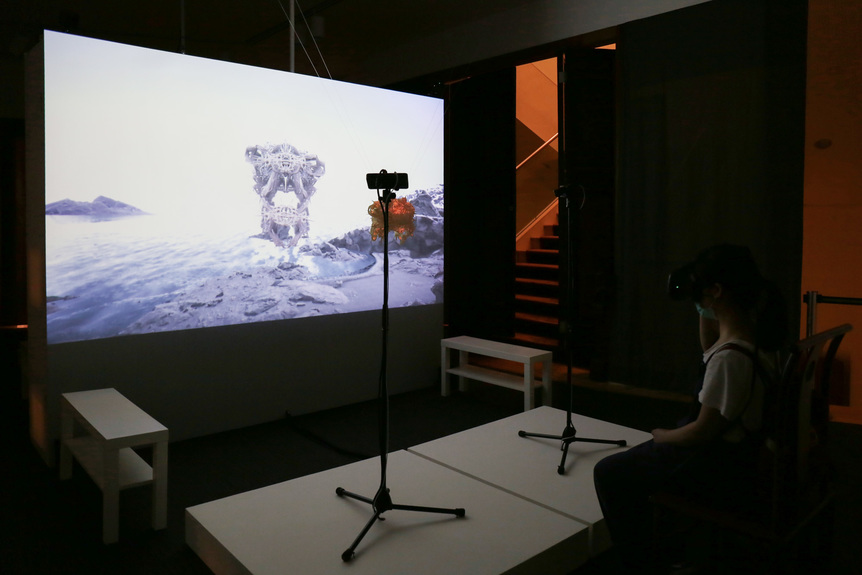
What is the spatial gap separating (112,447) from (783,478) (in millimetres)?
2227

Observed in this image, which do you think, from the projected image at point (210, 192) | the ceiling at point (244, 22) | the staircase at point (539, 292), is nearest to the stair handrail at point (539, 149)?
the staircase at point (539, 292)

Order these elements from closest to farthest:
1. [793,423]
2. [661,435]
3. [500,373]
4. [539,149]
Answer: [793,423], [661,435], [500,373], [539,149]

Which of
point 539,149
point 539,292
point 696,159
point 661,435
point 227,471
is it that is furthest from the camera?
point 539,149

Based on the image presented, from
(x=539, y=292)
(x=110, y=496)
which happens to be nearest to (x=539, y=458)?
(x=110, y=496)

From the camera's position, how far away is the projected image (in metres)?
2.99

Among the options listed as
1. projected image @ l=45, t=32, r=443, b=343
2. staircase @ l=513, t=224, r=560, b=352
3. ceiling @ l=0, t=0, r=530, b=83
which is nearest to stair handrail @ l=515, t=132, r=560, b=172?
staircase @ l=513, t=224, r=560, b=352

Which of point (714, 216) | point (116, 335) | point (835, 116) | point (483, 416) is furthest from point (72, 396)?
point (835, 116)

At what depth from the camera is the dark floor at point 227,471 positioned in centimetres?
223

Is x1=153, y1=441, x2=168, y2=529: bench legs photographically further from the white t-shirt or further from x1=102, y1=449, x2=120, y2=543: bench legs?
the white t-shirt

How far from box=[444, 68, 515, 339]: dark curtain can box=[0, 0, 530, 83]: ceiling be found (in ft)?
2.39

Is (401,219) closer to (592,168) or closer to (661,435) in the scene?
(592,168)

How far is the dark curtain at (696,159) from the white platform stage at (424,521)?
194 cm

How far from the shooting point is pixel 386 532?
2.02 m

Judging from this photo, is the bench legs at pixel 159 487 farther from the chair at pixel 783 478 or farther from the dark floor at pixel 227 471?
the chair at pixel 783 478
